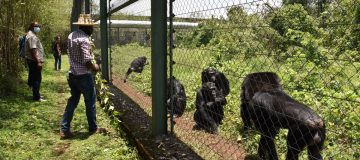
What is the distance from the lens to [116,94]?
7.33m

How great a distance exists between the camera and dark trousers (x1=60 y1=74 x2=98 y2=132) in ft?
18.9

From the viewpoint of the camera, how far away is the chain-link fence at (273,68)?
2.28 m

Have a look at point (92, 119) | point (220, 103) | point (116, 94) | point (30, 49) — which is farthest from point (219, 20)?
point (30, 49)

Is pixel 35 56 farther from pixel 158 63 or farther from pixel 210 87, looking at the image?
pixel 158 63

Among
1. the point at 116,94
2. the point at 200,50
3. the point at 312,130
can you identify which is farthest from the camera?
the point at 116,94

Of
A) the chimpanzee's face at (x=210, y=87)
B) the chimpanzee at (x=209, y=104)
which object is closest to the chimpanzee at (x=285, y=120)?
the chimpanzee at (x=209, y=104)

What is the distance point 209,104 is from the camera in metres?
5.88

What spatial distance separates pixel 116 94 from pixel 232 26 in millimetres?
4514

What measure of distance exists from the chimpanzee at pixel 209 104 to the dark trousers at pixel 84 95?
4.89ft

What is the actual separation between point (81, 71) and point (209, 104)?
6.05ft

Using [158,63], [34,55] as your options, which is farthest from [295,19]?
[34,55]

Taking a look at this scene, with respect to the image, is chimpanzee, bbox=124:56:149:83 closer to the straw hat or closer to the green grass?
the straw hat

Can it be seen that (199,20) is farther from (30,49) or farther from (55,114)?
(30,49)

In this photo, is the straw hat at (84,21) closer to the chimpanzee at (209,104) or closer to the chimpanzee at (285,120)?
the chimpanzee at (209,104)
